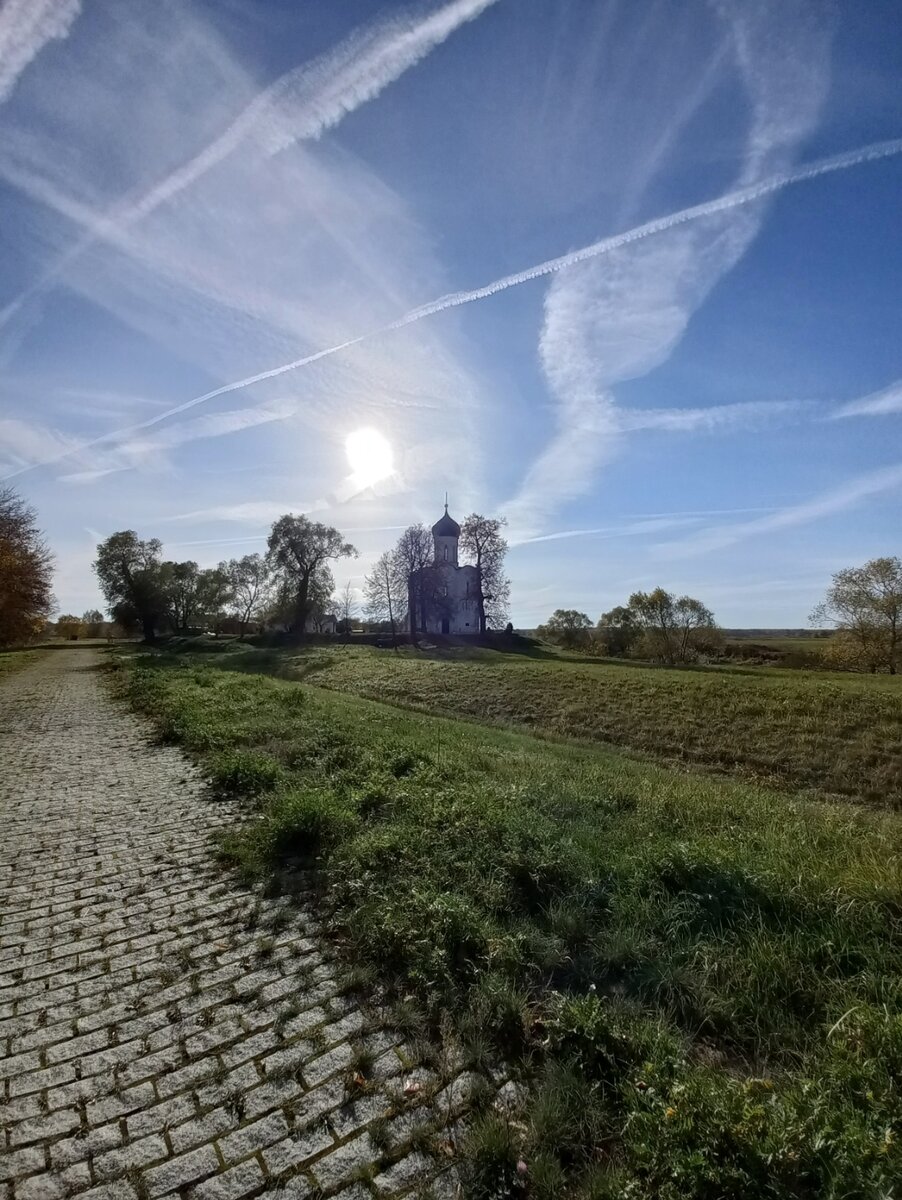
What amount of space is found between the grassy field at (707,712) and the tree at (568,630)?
35.1 metres

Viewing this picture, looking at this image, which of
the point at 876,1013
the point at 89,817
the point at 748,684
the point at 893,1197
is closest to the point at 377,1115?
the point at 893,1197

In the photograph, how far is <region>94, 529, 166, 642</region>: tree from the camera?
197ft

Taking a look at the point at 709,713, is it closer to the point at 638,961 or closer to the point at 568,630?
the point at 638,961

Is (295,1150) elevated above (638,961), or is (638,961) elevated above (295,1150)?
(638,961)

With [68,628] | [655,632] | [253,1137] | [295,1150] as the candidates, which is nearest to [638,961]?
[295,1150]

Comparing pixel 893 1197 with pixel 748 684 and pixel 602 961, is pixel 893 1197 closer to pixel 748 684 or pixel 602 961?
pixel 602 961

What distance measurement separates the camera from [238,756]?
948 centimetres

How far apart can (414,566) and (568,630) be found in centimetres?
1908

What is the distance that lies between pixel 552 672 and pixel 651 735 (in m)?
10.7

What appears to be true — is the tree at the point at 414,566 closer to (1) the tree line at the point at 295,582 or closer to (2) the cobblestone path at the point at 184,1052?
(1) the tree line at the point at 295,582

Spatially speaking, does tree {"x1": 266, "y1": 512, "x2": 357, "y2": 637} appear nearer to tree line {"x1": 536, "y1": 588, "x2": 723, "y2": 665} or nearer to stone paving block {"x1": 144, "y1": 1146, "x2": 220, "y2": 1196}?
tree line {"x1": 536, "y1": 588, "x2": 723, "y2": 665}

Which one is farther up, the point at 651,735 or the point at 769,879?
the point at 769,879

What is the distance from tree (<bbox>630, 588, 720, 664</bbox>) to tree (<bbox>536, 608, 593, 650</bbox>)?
6.80 meters

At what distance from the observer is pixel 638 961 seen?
152 inches
